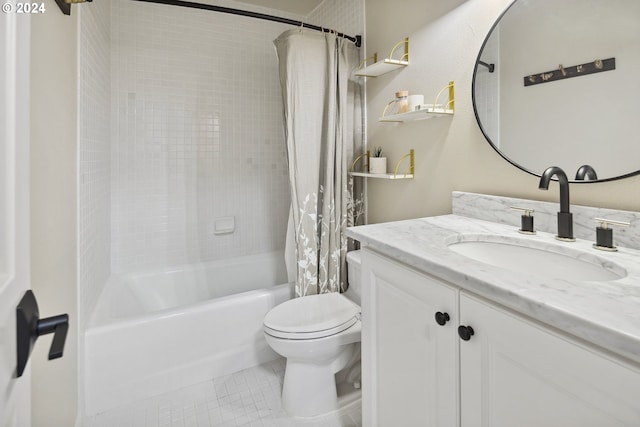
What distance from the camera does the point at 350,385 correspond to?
183 centimetres

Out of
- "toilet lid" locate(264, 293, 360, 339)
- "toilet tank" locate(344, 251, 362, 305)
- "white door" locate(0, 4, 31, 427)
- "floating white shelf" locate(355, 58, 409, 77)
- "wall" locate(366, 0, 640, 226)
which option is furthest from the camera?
"toilet tank" locate(344, 251, 362, 305)

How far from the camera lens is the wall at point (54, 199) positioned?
0.94 meters

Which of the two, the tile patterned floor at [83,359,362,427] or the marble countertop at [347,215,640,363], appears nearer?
the marble countertop at [347,215,640,363]

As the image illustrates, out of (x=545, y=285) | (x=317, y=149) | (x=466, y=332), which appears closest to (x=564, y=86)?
(x=545, y=285)

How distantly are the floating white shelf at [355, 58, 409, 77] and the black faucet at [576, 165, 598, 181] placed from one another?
1.02 metres

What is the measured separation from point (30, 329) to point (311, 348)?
1170 mm

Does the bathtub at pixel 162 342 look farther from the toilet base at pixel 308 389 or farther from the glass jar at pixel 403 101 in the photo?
the glass jar at pixel 403 101

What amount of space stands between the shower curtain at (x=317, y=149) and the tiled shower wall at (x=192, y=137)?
0.88 meters

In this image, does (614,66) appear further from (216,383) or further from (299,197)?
(216,383)

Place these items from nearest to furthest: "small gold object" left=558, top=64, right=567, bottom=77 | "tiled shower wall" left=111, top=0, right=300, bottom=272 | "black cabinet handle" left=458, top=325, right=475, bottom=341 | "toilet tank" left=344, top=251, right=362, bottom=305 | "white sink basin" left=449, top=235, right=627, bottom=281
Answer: "black cabinet handle" left=458, top=325, right=475, bottom=341, "white sink basin" left=449, top=235, right=627, bottom=281, "small gold object" left=558, top=64, right=567, bottom=77, "toilet tank" left=344, top=251, right=362, bottom=305, "tiled shower wall" left=111, top=0, right=300, bottom=272

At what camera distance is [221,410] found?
164 centimetres

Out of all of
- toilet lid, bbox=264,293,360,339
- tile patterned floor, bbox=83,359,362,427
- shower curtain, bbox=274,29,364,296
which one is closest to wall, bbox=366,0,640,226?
shower curtain, bbox=274,29,364,296

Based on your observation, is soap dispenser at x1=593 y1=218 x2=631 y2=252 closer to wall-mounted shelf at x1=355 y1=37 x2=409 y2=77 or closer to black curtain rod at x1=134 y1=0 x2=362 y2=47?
wall-mounted shelf at x1=355 y1=37 x2=409 y2=77

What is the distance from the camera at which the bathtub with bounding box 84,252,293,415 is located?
1.61 m
